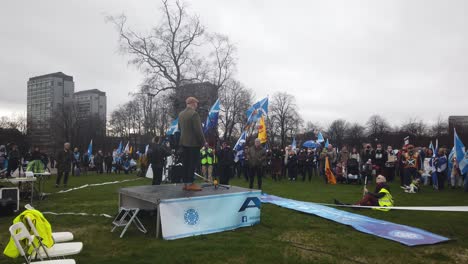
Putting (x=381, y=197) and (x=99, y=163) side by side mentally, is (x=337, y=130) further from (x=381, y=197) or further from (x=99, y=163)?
(x=381, y=197)

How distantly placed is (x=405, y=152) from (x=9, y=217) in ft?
49.3

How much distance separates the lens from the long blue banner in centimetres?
602

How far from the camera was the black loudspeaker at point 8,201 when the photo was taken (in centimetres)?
815

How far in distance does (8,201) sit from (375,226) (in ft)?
27.9

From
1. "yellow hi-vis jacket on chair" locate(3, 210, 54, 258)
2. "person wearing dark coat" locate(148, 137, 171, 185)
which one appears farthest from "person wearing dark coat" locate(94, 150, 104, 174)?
"yellow hi-vis jacket on chair" locate(3, 210, 54, 258)

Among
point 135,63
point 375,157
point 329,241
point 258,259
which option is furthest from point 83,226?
point 135,63

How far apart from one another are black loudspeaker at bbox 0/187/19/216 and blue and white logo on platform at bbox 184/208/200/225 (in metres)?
4.93

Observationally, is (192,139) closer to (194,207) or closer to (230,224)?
(194,207)

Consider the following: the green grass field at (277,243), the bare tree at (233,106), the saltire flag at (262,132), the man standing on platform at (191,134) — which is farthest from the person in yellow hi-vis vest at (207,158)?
the bare tree at (233,106)

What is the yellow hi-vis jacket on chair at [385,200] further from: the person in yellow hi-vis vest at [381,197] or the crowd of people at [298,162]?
the crowd of people at [298,162]

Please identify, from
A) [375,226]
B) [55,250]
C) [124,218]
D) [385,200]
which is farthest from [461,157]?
[55,250]

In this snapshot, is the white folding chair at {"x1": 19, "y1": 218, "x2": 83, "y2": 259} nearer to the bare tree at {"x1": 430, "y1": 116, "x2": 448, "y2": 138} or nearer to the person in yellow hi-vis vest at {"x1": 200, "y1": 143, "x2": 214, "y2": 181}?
the person in yellow hi-vis vest at {"x1": 200, "y1": 143, "x2": 214, "y2": 181}

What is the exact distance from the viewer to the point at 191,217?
6379 millimetres

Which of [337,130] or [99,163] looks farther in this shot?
[337,130]
